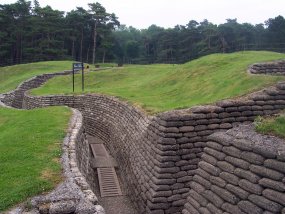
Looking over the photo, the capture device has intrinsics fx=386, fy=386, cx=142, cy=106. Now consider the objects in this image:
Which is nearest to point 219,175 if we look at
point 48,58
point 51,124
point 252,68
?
point 51,124

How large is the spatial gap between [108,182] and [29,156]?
411 cm

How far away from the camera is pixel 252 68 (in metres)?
15.3

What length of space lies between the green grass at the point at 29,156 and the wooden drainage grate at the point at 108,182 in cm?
205

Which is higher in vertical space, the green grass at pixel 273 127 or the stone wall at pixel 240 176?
the green grass at pixel 273 127

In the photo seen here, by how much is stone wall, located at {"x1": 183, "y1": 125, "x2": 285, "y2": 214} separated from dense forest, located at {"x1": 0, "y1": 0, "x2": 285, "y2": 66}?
39.3 meters

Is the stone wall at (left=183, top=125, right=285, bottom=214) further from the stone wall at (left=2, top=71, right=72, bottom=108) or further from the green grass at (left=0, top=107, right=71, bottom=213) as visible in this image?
the stone wall at (left=2, top=71, right=72, bottom=108)

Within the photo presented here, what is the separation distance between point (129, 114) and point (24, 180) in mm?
7020

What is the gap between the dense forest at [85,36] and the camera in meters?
49.8

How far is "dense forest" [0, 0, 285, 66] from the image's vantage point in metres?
49.8

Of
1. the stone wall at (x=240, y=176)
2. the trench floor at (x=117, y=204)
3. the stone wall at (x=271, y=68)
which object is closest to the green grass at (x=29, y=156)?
the trench floor at (x=117, y=204)

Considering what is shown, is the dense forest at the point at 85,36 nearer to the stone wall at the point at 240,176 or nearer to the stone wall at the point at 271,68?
the stone wall at the point at 271,68

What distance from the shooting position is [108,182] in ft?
41.2

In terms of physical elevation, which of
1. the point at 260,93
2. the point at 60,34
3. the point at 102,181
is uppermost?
the point at 60,34

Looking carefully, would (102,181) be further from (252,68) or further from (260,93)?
(252,68)
